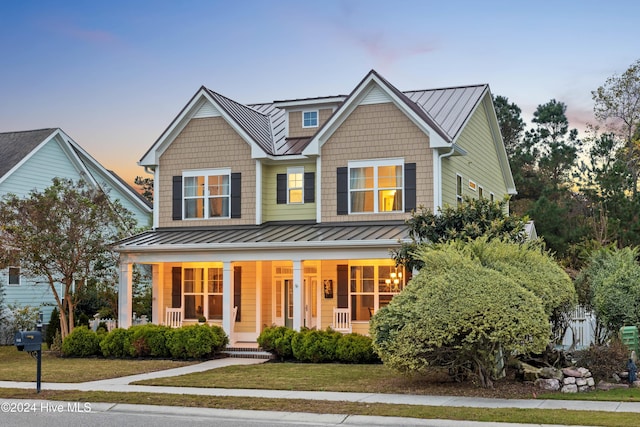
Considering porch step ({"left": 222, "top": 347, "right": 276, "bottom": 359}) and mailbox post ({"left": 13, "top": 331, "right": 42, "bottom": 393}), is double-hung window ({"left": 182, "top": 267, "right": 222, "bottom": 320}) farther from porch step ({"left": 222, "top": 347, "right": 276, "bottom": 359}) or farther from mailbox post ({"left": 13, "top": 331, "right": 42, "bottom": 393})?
mailbox post ({"left": 13, "top": 331, "right": 42, "bottom": 393})

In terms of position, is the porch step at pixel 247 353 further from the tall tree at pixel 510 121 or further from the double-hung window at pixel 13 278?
the tall tree at pixel 510 121

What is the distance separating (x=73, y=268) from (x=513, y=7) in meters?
15.1

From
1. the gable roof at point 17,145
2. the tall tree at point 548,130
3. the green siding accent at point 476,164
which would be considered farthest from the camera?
the tall tree at point 548,130

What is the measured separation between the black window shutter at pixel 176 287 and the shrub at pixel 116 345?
3.57 m

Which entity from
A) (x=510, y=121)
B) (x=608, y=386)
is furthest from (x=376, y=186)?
(x=510, y=121)

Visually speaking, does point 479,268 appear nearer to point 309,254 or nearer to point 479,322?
point 479,322

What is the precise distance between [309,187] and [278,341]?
6150mm

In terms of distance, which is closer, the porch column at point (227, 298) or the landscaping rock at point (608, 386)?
the landscaping rock at point (608, 386)

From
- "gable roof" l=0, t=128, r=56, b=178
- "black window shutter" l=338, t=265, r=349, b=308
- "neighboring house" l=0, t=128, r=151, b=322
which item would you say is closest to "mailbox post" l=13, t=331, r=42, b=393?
"black window shutter" l=338, t=265, r=349, b=308

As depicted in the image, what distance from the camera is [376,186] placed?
80.5ft

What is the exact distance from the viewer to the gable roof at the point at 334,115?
24248 millimetres

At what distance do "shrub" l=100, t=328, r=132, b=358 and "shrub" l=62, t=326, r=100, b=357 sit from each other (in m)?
0.36

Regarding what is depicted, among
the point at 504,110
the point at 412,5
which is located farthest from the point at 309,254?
the point at 504,110

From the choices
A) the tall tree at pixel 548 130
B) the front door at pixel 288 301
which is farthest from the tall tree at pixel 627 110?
the front door at pixel 288 301
